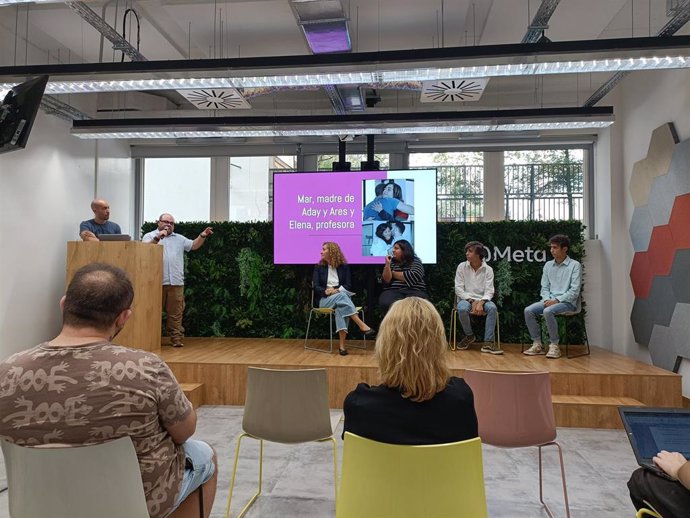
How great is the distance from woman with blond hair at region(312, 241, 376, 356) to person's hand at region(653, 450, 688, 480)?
3.76 metres

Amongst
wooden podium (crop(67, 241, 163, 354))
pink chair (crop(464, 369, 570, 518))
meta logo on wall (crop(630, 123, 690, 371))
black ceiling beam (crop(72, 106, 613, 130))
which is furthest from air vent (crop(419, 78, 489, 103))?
pink chair (crop(464, 369, 570, 518))

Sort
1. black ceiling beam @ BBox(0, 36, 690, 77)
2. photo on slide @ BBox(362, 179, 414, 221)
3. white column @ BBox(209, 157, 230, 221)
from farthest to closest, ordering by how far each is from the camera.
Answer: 1. white column @ BBox(209, 157, 230, 221)
2. photo on slide @ BBox(362, 179, 414, 221)
3. black ceiling beam @ BBox(0, 36, 690, 77)

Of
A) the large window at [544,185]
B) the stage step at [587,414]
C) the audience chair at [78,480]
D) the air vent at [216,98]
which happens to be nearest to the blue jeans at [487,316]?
the stage step at [587,414]

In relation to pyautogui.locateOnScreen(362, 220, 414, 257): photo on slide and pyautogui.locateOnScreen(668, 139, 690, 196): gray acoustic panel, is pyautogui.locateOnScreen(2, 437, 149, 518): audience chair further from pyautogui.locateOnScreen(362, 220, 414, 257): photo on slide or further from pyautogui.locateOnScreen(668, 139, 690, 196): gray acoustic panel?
pyautogui.locateOnScreen(668, 139, 690, 196): gray acoustic panel

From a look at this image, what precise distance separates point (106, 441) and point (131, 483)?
135 millimetres

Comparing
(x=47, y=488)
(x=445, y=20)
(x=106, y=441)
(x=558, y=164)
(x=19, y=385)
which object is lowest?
(x=47, y=488)

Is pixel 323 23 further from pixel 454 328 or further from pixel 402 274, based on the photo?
pixel 454 328

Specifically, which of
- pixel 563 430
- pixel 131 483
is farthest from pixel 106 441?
pixel 563 430

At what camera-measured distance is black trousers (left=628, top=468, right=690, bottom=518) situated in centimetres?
146

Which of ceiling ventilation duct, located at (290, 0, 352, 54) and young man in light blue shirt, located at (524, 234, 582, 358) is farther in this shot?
young man in light blue shirt, located at (524, 234, 582, 358)

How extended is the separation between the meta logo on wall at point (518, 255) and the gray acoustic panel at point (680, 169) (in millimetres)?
1702

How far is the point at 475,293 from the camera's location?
5.44 meters

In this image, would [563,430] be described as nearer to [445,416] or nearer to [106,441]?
[445,416]

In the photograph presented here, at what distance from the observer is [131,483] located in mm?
1309
